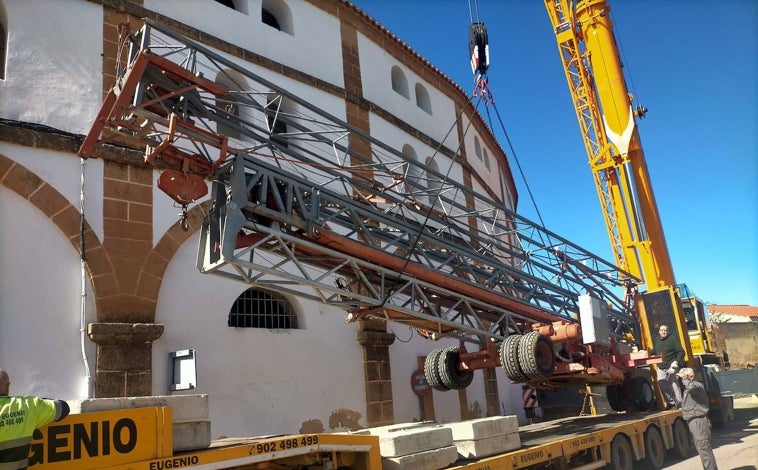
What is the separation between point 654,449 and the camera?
10719mm

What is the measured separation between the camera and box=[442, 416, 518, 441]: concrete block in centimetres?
709

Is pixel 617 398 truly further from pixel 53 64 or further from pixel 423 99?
pixel 53 64

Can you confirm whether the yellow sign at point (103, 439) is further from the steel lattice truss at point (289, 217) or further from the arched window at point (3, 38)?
the arched window at point (3, 38)

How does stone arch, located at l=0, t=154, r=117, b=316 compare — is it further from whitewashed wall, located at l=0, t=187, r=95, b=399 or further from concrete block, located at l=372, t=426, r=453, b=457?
concrete block, located at l=372, t=426, r=453, b=457

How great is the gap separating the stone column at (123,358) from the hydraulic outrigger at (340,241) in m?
2.05

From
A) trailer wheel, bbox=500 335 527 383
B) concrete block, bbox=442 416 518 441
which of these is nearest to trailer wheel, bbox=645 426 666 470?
trailer wheel, bbox=500 335 527 383

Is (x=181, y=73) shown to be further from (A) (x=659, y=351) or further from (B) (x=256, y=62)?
(A) (x=659, y=351)

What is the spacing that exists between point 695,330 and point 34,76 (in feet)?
45.5

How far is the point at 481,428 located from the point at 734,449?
7223 millimetres

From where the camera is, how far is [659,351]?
11.6 m

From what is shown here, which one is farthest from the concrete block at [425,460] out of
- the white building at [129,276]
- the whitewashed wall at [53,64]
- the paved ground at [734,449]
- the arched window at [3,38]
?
the arched window at [3,38]

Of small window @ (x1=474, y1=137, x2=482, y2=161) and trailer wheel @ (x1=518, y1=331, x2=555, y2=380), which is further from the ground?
small window @ (x1=474, y1=137, x2=482, y2=161)

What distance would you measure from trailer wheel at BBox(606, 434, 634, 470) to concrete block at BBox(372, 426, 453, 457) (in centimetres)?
397

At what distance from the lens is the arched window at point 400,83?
1661 cm
